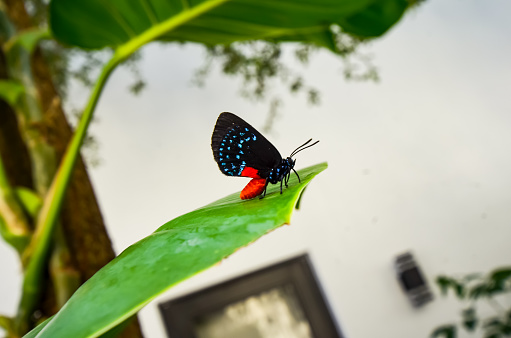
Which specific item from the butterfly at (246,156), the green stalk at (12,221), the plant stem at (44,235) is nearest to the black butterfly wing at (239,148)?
the butterfly at (246,156)

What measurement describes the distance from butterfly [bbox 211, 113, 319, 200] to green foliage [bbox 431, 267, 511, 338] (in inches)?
80.9

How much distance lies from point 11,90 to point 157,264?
0.65 m

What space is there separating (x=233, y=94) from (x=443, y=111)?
1364 mm

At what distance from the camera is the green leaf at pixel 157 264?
19 centimetres

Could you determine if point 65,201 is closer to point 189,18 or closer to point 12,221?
point 12,221

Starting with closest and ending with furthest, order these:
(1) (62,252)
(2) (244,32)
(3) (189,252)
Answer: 1. (3) (189,252)
2. (1) (62,252)
3. (2) (244,32)

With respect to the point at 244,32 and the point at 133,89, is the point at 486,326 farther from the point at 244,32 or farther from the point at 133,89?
the point at 133,89

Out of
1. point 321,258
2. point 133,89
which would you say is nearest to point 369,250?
point 321,258

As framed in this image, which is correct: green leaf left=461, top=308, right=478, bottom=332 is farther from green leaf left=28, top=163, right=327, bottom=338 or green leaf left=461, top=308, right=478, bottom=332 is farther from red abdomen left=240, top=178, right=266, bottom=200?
green leaf left=28, top=163, right=327, bottom=338

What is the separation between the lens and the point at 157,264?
213 millimetres

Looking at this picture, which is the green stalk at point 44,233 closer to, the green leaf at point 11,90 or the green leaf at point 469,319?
the green leaf at point 11,90

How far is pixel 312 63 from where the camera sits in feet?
8.84

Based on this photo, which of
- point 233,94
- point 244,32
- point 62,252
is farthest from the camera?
point 233,94

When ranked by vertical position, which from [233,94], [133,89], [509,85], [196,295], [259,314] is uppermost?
[133,89]
